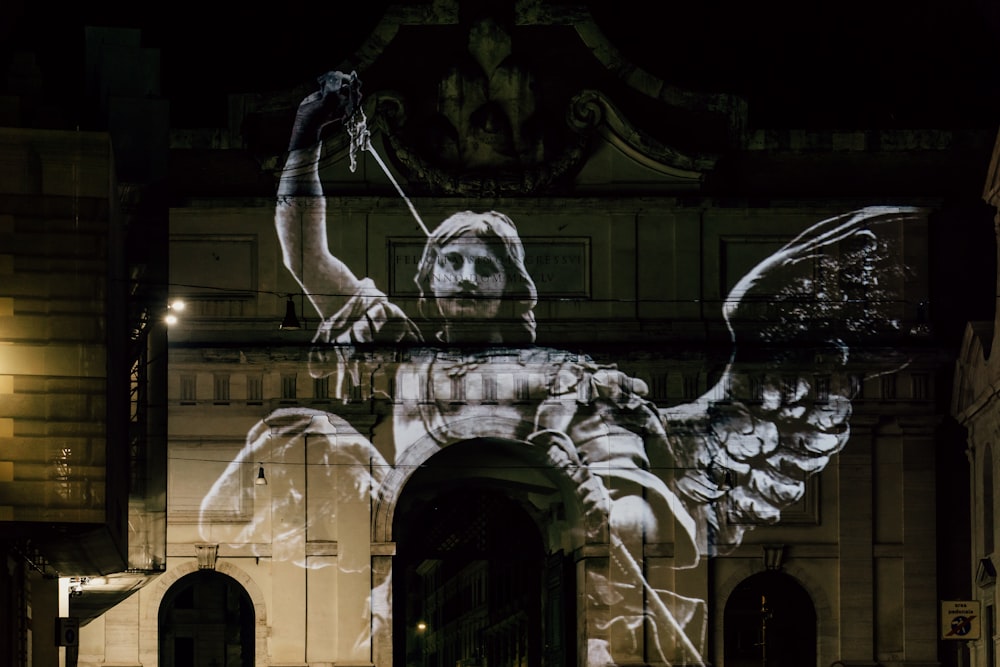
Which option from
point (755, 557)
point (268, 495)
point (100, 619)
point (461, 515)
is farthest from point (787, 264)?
point (100, 619)

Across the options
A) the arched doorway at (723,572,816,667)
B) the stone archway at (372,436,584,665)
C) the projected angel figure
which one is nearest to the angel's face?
the projected angel figure

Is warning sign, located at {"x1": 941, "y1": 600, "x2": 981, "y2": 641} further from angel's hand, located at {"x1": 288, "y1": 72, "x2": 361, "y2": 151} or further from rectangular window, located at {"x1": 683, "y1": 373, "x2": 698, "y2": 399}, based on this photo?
angel's hand, located at {"x1": 288, "y1": 72, "x2": 361, "y2": 151}

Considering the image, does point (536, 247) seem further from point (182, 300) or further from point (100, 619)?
point (100, 619)

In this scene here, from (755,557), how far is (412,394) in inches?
326

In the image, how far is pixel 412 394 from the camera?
43750 mm

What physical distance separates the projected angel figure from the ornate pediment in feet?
2.99

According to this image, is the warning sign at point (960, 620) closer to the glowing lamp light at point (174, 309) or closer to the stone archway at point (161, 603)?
the stone archway at point (161, 603)

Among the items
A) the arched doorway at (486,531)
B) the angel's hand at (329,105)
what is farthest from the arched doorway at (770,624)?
the angel's hand at (329,105)

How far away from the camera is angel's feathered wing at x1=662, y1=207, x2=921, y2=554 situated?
43875mm

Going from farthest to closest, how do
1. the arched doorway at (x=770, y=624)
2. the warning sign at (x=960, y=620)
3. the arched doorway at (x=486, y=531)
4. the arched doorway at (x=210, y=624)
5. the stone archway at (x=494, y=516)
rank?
the arched doorway at (x=210, y=624) < the arched doorway at (x=486, y=531) < the arched doorway at (x=770, y=624) < the stone archway at (x=494, y=516) < the warning sign at (x=960, y=620)

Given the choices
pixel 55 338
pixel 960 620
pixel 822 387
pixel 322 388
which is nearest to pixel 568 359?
pixel 322 388

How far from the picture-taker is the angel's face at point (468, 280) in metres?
44.2

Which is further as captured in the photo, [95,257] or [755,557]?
[755,557]

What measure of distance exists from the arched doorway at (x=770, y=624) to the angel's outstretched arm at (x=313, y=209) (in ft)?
37.7
